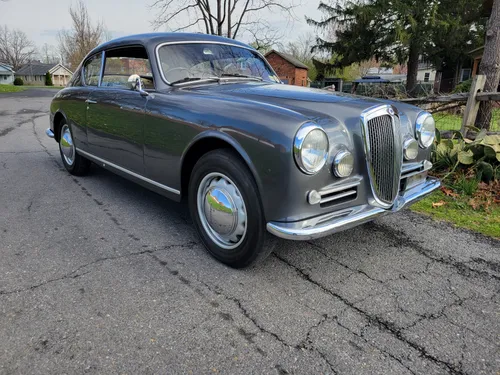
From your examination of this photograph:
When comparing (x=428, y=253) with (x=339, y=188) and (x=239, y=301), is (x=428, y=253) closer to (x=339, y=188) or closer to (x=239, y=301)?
(x=339, y=188)

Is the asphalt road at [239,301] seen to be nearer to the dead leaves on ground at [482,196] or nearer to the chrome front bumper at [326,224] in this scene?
the chrome front bumper at [326,224]

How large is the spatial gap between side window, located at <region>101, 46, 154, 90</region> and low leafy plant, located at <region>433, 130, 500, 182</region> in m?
3.59

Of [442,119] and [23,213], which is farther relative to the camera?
[442,119]

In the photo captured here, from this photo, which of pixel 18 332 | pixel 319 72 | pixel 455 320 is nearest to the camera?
pixel 18 332

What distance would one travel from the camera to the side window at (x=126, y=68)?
3414 mm

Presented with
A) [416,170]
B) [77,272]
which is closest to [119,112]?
[77,272]

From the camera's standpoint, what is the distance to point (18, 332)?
198cm

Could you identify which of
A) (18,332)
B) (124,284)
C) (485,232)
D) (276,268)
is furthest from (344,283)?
(18,332)

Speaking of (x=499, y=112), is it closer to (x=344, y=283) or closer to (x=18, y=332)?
(x=344, y=283)

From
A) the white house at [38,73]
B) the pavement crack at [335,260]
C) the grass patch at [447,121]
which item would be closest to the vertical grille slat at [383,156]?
the pavement crack at [335,260]

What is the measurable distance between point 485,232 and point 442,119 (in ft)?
12.0

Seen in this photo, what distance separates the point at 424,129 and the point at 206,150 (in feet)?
5.83

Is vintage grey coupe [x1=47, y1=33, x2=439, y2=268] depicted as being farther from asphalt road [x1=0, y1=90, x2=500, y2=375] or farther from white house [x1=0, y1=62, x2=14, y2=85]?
white house [x1=0, y1=62, x2=14, y2=85]

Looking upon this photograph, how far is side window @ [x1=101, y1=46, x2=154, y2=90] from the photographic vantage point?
11.2 ft
